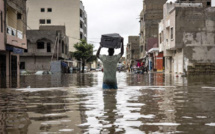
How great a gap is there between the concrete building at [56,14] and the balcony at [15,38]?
48085 millimetres

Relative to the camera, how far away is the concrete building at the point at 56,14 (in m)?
83.0

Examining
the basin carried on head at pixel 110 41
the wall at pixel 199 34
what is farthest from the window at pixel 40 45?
the basin carried on head at pixel 110 41

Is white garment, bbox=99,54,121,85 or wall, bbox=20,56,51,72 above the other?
wall, bbox=20,56,51,72

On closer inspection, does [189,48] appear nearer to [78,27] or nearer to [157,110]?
[157,110]

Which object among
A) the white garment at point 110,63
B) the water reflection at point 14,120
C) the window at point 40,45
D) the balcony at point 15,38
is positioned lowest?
the water reflection at point 14,120

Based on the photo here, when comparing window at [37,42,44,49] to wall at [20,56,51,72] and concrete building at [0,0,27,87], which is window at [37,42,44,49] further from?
concrete building at [0,0,27,87]

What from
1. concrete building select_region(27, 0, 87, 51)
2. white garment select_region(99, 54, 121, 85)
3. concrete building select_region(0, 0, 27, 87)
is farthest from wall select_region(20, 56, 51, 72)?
white garment select_region(99, 54, 121, 85)

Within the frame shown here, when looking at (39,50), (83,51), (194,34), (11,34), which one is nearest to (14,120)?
(11,34)

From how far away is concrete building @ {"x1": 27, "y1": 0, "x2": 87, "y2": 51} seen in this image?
272ft

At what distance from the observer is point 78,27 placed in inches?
3295

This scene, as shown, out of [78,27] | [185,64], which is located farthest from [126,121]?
[78,27]

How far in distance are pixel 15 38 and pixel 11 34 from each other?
1.35 meters

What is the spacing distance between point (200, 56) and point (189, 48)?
1556mm

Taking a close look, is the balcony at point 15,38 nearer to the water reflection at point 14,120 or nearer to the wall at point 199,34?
the wall at point 199,34
